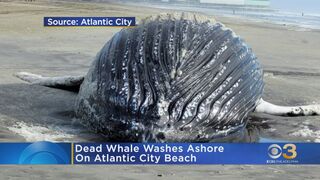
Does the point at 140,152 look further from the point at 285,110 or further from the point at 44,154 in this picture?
the point at 285,110

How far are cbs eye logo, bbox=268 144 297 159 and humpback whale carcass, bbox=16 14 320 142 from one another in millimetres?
965

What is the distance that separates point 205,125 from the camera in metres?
7.17

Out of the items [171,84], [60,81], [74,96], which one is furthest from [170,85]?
[60,81]

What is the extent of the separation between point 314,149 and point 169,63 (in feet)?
6.36

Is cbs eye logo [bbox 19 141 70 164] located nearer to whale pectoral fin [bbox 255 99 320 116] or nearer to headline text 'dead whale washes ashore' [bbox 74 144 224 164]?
headline text 'dead whale washes ashore' [bbox 74 144 224 164]

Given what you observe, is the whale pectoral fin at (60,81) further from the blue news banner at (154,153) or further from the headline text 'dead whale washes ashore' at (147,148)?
the blue news banner at (154,153)

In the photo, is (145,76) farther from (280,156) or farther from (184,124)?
(280,156)

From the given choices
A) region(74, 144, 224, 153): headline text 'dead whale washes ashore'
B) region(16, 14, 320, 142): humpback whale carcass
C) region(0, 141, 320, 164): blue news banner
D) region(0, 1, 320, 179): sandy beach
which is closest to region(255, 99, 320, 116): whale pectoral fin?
region(0, 1, 320, 179): sandy beach

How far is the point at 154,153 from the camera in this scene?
6.42 meters

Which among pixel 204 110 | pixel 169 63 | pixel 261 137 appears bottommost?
pixel 261 137

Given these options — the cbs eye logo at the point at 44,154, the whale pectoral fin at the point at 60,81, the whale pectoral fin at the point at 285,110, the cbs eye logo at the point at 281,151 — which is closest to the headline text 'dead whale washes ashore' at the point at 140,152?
the cbs eye logo at the point at 44,154

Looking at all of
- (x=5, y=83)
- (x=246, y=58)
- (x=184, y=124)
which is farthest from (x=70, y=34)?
(x=184, y=124)

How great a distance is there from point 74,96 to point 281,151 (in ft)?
15.3

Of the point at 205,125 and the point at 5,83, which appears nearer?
the point at 205,125
